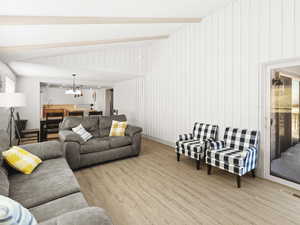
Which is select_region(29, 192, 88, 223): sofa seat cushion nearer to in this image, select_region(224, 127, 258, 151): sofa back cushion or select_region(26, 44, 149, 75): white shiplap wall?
select_region(224, 127, 258, 151): sofa back cushion

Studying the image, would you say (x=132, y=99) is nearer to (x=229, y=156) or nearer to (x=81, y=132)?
(x=81, y=132)

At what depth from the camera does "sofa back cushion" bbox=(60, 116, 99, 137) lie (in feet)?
12.4

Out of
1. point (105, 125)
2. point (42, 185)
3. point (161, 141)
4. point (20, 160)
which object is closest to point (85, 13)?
point (20, 160)

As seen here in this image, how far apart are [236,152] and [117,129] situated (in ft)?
8.65

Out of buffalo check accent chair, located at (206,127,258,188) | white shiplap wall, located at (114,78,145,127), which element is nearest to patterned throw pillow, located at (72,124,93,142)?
buffalo check accent chair, located at (206,127,258,188)

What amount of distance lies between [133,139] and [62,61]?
112 inches

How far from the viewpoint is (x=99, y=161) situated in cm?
335

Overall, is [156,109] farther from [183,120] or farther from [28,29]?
[28,29]

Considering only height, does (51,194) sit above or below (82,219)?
below

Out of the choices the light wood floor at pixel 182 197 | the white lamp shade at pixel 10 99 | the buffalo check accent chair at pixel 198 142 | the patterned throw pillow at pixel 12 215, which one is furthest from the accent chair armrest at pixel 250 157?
the white lamp shade at pixel 10 99

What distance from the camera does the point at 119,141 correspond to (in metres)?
3.64

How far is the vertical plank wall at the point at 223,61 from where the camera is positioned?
8.49 feet

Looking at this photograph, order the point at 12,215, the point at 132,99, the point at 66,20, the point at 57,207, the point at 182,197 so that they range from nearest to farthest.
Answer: the point at 12,215
the point at 57,207
the point at 182,197
the point at 66,20
the point at 132,99

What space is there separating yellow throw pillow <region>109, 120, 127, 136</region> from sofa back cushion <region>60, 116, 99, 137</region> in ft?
1.31
